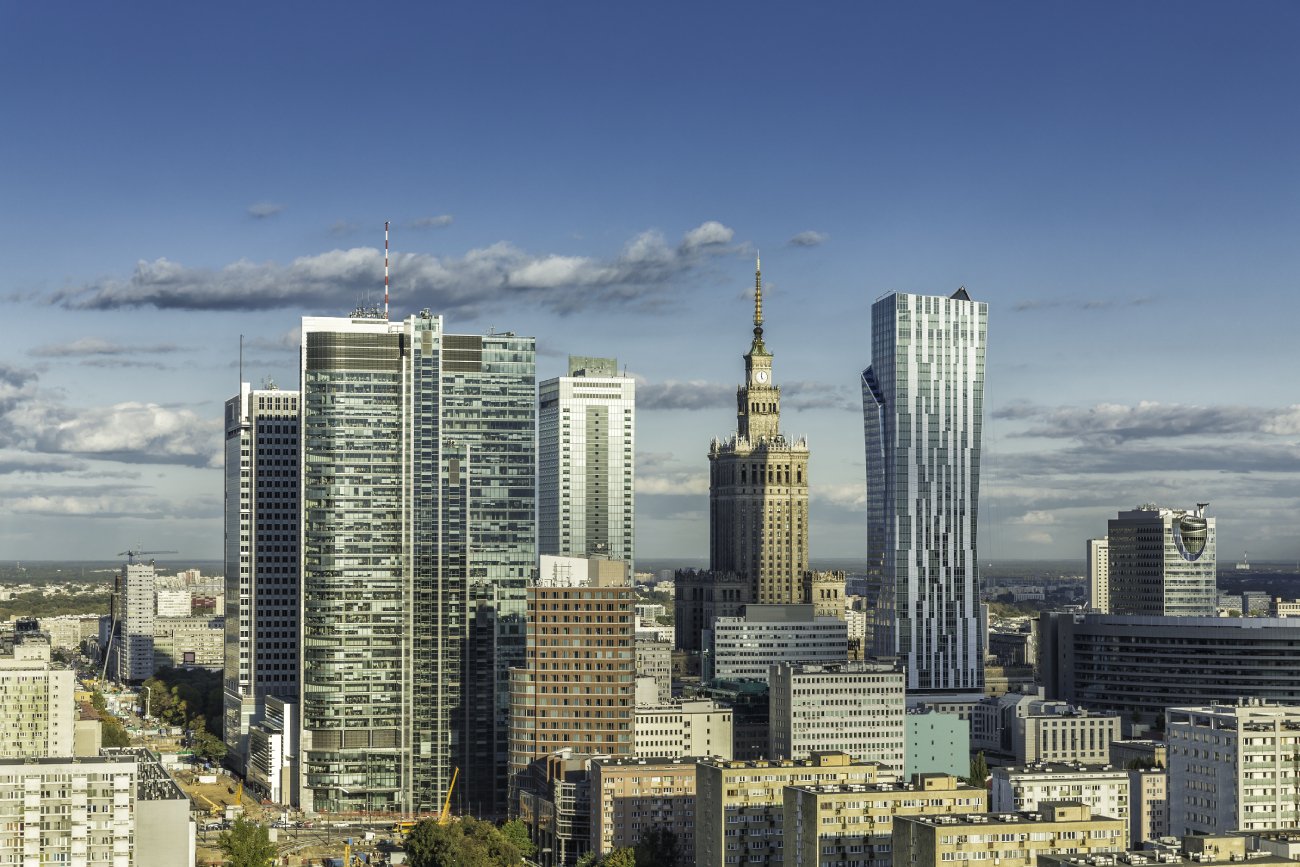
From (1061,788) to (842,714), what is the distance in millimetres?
43090

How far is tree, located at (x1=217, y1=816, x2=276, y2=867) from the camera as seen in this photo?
135250 millimetres

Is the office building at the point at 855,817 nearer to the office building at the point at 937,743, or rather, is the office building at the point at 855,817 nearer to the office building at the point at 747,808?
the office building at the point at 747,808

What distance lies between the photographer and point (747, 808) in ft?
415

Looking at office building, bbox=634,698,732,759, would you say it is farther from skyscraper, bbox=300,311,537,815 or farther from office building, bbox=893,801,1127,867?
office building, bbox=893,801,1127,867

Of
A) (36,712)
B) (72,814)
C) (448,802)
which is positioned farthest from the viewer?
(448,802)

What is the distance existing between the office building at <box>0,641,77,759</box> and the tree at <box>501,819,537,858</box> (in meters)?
45.3

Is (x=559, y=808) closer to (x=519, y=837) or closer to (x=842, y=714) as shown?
(x=519, y=837)

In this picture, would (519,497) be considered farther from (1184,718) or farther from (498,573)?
(1184,718)

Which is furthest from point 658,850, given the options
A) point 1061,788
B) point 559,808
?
point 1061,788

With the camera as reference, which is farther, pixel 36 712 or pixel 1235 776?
pixel 36 712

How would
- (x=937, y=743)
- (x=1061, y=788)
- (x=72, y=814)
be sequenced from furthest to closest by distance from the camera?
1. (x=937, y=743)
2. (x=1061, y=788)
3. (x=72, y=814)

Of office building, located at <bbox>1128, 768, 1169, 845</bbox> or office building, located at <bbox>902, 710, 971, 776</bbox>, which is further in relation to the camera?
office building, located at <bbox>902, 710, 971, 776</bbox>

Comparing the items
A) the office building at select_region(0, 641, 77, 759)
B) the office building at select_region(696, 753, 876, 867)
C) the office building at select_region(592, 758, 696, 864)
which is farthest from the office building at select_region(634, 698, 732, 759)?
the office building at select_region(0, 641, 77, 759)

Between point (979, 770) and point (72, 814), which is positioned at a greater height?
point (72, 814)
